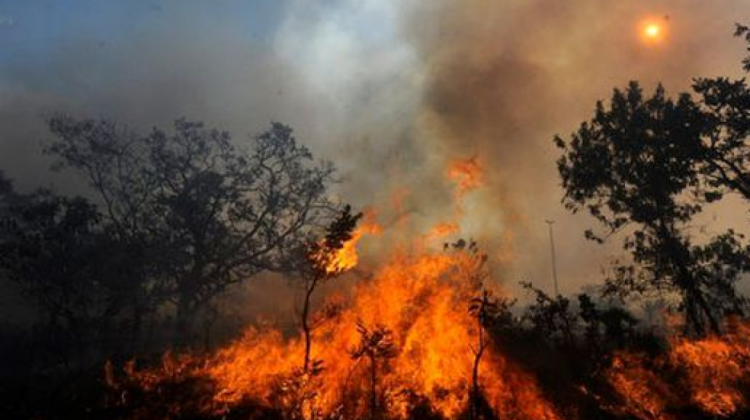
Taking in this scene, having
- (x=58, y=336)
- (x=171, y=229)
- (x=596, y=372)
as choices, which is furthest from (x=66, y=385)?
(x=596, y=372)

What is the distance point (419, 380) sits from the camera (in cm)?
2770

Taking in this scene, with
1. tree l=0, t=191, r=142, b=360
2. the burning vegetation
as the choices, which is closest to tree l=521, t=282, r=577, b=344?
the burning vegetation

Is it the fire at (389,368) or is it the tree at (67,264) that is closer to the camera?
the fire at (389,368)

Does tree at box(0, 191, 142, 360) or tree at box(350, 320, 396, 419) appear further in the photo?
tree at box(0, 191, 142, 360)

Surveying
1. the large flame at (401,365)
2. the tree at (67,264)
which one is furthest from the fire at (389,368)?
the tree at (67,264)

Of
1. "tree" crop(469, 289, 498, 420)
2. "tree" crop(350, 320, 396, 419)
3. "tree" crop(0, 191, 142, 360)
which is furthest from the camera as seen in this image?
"tree" crop(0, 191, 142, 360)

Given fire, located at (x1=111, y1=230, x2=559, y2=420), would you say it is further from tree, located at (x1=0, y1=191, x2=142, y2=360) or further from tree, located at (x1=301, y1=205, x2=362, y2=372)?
tree, located at (x1=0, y1=191, x2=142, y2=360)

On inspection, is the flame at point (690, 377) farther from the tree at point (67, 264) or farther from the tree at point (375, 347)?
the tree at point (67, 264)

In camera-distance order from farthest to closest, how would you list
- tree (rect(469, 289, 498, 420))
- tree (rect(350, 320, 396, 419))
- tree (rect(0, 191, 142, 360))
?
tree (rect(0, 191, 142, 360)) → tree (rect(350, 320, 396, 419)) → tree (rect(469, 289, 498, 420))

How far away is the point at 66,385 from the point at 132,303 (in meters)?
14.5

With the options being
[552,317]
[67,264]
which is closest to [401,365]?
[552,317]

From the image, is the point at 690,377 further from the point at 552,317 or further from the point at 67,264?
the point at 67,264

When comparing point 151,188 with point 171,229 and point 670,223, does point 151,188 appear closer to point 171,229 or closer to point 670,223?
point 171,229

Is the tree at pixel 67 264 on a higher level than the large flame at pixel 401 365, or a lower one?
higher
